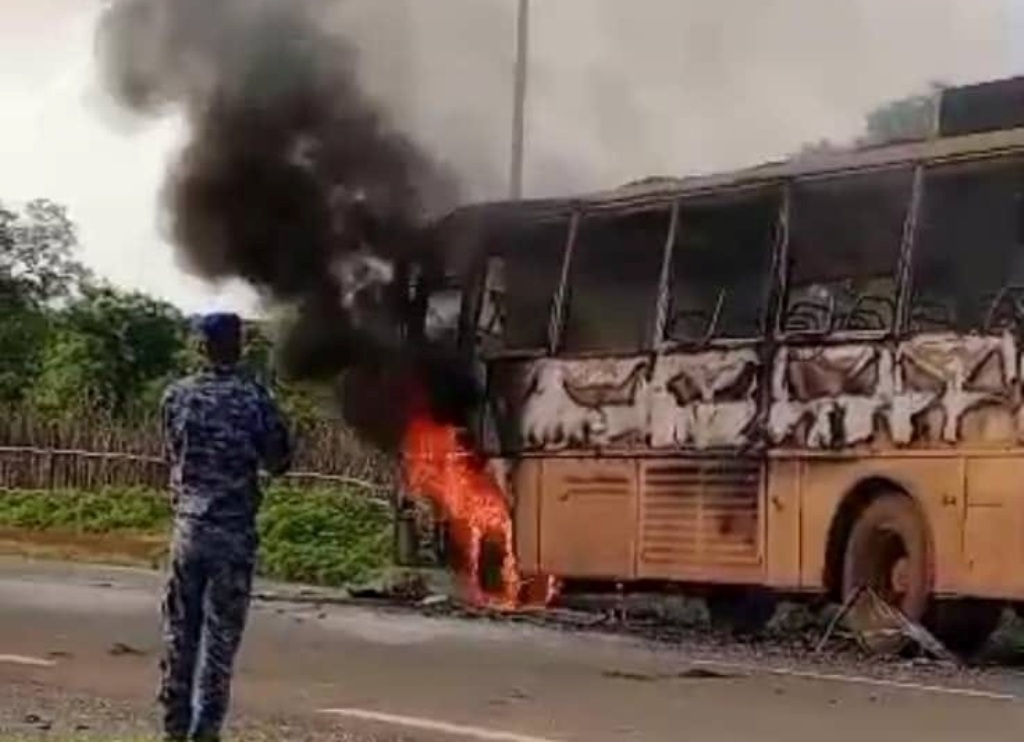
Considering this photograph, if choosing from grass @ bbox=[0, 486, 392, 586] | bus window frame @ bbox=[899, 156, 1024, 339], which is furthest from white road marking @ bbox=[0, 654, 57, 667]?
bus window frame @ bbox=[899, 156, 1024, 339]

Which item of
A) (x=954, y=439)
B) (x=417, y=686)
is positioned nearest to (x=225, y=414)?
(x=417, y=686)

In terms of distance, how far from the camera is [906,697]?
12422mm

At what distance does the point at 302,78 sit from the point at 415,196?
138 cm

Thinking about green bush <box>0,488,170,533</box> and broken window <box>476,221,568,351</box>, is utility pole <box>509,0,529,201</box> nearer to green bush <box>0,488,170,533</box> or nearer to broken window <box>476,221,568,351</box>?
broken window <box>476,221,568,351</box>

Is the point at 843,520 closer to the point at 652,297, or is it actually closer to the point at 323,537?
the point at 652,297

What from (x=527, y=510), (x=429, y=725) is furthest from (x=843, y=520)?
(x=429, y=725)

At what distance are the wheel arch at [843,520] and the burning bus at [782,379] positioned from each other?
0.02 meters

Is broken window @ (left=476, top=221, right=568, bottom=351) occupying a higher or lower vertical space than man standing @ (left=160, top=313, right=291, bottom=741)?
higher

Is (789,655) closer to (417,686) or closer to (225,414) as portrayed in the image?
(417,686)

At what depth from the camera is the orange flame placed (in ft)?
61.7

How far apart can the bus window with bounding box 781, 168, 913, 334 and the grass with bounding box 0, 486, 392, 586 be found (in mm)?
4111

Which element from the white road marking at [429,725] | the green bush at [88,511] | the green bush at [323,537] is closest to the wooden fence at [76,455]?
the green bush at [88,511]

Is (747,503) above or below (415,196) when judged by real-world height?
below

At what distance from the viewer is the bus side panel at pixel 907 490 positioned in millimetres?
14945
